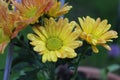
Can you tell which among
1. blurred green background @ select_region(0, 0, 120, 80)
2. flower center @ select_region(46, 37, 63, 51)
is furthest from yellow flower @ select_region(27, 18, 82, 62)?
blurred green background @ select_region(0, 0, 120, 80)

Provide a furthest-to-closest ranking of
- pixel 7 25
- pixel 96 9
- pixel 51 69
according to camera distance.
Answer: pixel 96 9 → pixel 51 69 → pixel 7 25

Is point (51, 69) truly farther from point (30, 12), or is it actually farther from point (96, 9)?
point (96, 9)

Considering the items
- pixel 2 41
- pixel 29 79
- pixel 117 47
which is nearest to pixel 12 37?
pixel 2 41

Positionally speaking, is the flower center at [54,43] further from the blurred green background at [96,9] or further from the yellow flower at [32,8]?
the blurred green background at [96,9]

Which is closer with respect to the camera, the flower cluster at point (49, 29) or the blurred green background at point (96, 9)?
the flower cluster at point (49, 29)

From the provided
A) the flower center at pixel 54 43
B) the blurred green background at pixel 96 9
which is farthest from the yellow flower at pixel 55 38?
the blurred green background at pixel 96 9

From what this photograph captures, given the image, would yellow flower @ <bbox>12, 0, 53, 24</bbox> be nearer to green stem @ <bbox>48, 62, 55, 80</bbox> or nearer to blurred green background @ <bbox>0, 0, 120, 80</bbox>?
green stem @ <bbox>48, 62, 55, 80</bbox>

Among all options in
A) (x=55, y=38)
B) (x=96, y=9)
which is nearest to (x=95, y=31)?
(x=55, y=38)
